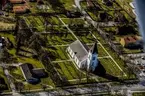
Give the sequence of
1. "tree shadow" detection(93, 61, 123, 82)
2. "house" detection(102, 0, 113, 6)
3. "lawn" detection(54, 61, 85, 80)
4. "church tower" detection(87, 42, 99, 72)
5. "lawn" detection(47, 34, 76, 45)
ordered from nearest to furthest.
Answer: "lawn" detection(54, 61, 85, 80)
"church tower" detection(87, 42, 99, 72)
"tree shadow" detection(93, 61, 123, 82)
"lawn" detection(47, 34, 76, 45)
"house" detection(102, 0, 113, 6)

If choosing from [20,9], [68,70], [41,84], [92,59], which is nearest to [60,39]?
[68,70]

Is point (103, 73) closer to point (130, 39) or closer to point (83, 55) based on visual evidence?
point (83, 55)

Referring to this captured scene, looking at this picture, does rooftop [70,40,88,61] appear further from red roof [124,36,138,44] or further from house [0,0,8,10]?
house [0,0,8,10]

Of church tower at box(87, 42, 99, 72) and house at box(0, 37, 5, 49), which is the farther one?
house at box(0, 37, 5, 49)

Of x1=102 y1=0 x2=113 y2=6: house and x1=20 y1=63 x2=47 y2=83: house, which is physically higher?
x1=102 y1=0 x2=113 y2=6: house

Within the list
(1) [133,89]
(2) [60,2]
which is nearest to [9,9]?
(2) [60,2]

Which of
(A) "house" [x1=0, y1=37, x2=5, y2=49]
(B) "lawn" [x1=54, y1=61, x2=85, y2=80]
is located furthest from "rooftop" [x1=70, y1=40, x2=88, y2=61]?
(A) "house" [x1=0, y1=37, x2=5, y2=49]

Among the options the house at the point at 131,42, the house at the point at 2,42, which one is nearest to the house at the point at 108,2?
the house at the point at 131,42
